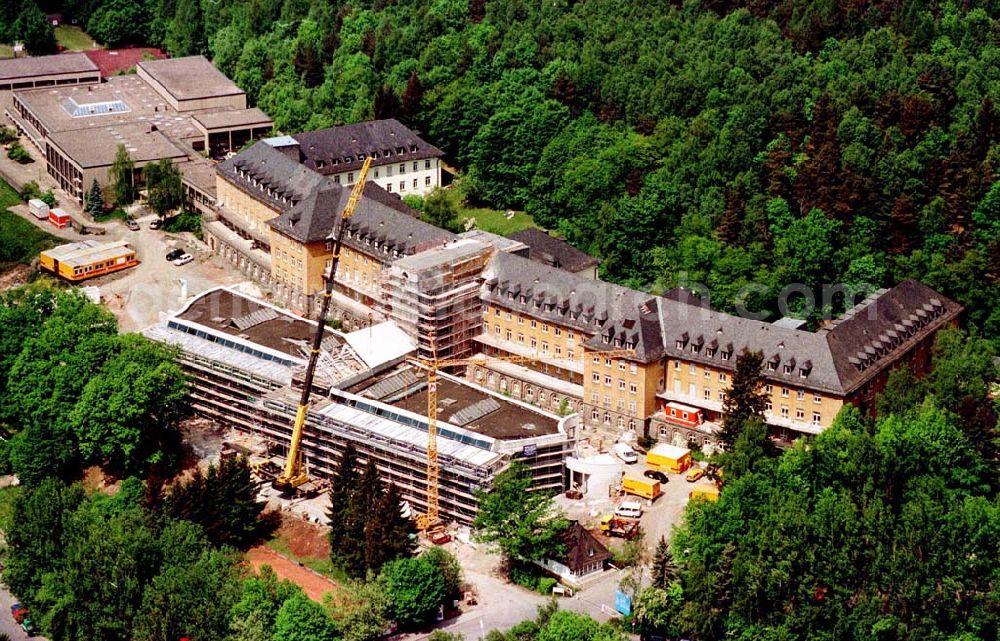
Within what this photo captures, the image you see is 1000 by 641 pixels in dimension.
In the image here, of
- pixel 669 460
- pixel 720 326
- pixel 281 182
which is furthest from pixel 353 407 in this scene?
pixel 281 182

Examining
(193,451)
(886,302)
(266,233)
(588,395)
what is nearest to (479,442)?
Answer: (588,395)

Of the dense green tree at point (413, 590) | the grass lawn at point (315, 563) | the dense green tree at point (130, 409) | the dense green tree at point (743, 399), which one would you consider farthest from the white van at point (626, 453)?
the dense green tree at point (130, 409)

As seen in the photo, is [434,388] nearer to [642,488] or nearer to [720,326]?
[642,488]

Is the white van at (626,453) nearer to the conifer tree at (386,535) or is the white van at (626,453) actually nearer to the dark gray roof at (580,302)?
the dark gray roof at (580,302)

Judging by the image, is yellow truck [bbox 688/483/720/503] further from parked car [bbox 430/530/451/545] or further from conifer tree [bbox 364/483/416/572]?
conifer tree [bbox 364/483/416/572]

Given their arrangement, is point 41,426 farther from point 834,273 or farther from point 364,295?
point 834,273

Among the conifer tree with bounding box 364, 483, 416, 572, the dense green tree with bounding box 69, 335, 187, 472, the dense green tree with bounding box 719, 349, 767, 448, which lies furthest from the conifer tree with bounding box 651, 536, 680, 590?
the dense green tree with bounding box 69, 335, 187, 472
